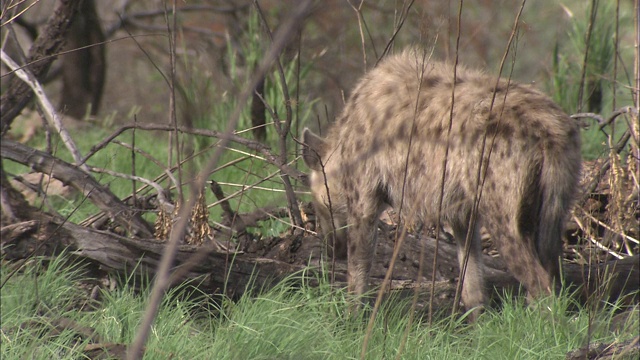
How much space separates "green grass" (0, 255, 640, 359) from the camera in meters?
2.92

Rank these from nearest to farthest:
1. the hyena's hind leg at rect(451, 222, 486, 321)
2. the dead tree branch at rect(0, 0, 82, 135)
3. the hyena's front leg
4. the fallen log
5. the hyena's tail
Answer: the hyena's tail → the fallen log → the hyena's front leg → the hyena's hind leg at rect(451, 222, 486, 321) → the dead tree branch at rect(0, 0, 82, 135)

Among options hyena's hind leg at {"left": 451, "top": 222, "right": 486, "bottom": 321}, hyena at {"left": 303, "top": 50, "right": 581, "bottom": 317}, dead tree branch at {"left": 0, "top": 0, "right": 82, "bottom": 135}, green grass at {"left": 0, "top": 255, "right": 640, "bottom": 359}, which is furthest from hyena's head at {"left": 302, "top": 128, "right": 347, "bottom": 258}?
dead tree branch at {"left": 0, "top": 0, "right": 82, "bottom": 135}

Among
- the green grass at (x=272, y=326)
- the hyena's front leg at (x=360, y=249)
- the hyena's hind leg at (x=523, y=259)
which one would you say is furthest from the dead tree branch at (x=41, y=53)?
the hyena's hind leg at (x=523, y=259)

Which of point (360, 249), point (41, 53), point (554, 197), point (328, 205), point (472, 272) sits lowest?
point (472, 272)

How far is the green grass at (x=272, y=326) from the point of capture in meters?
2.92

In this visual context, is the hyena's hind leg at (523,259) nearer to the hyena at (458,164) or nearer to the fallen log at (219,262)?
the hyena at (458,164)

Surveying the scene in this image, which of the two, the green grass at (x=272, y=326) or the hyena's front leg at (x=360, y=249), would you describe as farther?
the hyena's front leg at (x=360, y=249)

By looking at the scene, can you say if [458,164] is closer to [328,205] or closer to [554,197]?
[554,197]

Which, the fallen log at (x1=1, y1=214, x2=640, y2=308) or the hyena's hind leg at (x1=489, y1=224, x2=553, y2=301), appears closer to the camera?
the hyena's hind leg at (x1=489, y1=224, x2=553, y2=301)

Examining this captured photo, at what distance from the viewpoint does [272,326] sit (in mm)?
3004

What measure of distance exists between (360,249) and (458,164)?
0.71 m

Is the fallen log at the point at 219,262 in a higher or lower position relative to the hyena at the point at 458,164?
lower

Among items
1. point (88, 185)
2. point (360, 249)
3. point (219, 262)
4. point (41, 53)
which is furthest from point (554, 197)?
point (41, 53)

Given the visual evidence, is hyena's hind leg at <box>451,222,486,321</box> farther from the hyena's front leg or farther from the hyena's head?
the hyena's head
